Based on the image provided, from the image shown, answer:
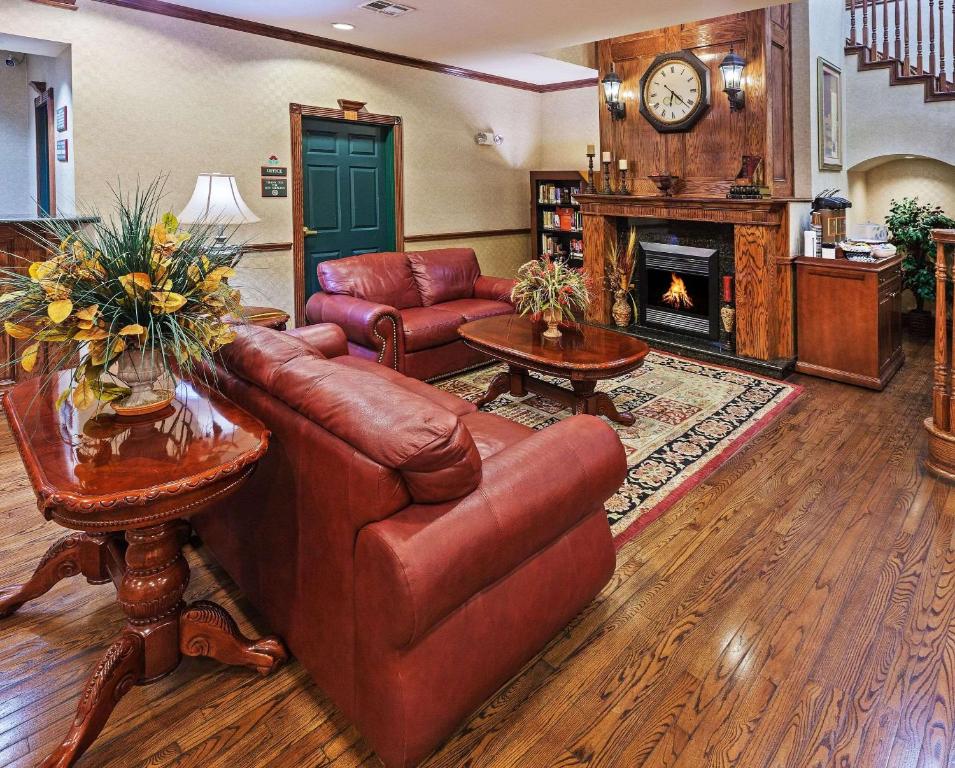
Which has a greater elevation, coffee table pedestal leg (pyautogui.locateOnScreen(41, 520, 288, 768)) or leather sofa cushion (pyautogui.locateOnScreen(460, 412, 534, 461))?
leather sofa cushion (pyautogui.locateOnScreen(460, 412, 534, 461))

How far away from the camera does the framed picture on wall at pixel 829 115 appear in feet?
16.6

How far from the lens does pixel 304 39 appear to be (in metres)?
5.04

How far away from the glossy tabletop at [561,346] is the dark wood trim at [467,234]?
2.30 m

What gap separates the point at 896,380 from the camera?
4.54 m

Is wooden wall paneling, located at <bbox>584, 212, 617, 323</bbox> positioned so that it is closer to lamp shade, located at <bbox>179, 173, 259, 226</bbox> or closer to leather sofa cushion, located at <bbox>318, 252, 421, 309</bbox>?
→ leather sofa cushion, located at <bbox>318, 252, 421, 309</bbox>

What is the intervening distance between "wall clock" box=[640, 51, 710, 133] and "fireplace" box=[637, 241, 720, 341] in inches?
40.6

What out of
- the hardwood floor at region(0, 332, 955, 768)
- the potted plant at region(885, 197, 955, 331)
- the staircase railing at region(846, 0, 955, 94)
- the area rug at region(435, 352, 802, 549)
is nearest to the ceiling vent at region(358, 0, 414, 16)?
the area rug at region(435, 352, 802, 549)

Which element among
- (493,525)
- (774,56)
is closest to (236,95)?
(774,56)

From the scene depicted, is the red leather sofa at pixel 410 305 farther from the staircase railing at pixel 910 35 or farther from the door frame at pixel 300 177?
the staircase railing at pixel 910 35

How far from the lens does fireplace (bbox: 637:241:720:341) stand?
5281 mm

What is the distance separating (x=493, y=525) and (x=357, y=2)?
4.04m

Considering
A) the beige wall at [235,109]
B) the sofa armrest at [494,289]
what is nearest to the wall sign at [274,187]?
the beige wall at [235,109]

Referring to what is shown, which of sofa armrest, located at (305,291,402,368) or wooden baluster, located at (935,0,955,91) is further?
wooden baluster, located at (935,0,955,91)

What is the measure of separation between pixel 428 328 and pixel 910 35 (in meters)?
5.08
